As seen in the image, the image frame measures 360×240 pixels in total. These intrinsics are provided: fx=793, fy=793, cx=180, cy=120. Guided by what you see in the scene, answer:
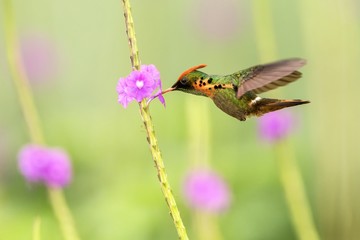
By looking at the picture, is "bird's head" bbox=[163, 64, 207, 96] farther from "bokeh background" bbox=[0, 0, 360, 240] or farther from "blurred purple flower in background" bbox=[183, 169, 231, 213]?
"blurred purple flower in background" bbox=[183, 169, 231, 213]

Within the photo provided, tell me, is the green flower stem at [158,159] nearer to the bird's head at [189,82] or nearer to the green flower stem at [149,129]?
the green flower stem at [149,129]

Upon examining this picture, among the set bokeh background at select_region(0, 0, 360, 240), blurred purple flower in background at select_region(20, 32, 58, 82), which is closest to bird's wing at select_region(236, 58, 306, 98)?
bokeh background at select_region(0, 0, 360, 240)

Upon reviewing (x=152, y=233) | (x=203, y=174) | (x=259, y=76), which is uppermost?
(x=259, y=76)

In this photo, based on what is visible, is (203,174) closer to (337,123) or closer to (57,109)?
(337,123)

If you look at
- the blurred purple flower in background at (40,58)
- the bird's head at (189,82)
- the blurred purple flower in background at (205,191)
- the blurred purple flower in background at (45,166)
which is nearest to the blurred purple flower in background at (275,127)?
the blurred purple flower in background at (205,191)

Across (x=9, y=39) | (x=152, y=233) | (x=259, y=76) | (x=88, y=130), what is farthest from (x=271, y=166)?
(x=259, y=76)

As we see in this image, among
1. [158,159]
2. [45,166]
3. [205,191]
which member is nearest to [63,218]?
[45,166]

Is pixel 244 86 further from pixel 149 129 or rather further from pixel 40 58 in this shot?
pixel 40 58
